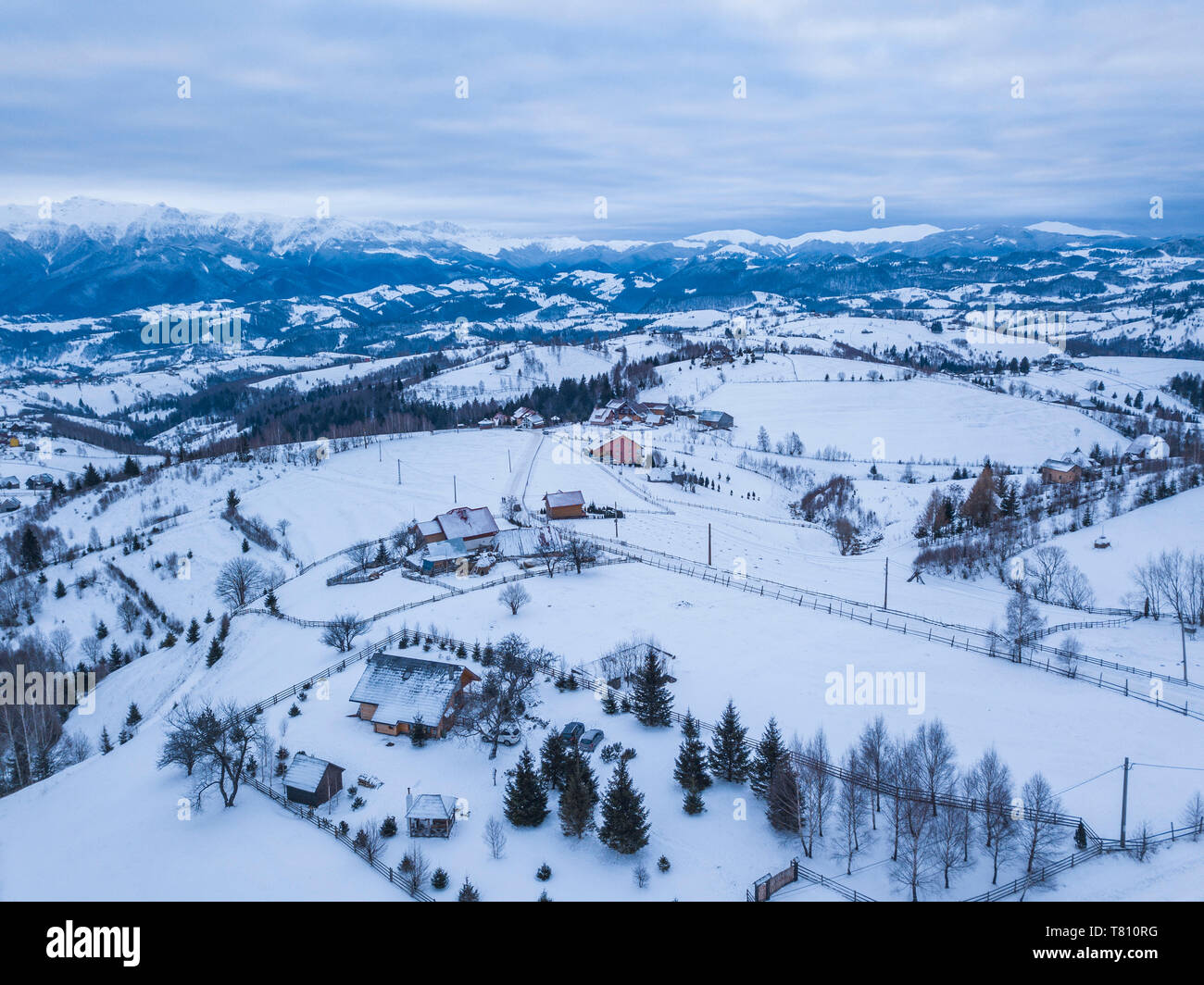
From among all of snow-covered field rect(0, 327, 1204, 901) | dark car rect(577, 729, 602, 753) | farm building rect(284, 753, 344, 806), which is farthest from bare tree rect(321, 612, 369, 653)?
dark car rect(577, 729, 602, 753)

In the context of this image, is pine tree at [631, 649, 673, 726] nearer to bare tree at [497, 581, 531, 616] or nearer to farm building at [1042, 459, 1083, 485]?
bare tree at [497, 581, 531, 616]

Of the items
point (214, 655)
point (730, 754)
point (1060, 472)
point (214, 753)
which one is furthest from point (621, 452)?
point (214, 753)

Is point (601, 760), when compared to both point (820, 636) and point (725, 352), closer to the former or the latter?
point (820, 636)

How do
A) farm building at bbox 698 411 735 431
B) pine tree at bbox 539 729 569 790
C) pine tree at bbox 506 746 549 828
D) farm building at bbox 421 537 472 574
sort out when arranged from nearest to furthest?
pine tree at bbox 506 746 549 828 → pine tree at bbox 539 729 569 790 → farm building at bbox 421 537 472 574 → farm building at bbox 698 411 735 431

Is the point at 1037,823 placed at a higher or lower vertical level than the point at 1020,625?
lower

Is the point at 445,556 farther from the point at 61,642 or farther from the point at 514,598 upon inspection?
the point at 61,642

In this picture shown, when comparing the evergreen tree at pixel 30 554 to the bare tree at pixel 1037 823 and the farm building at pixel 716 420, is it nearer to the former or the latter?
the bare tree at pixel 1037 823

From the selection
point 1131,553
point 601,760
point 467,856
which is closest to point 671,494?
point 1131,553
